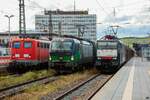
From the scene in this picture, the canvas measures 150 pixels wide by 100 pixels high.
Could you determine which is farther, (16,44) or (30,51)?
(16,44)

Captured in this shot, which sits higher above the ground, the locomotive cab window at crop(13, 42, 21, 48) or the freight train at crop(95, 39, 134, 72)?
the locomotive cab window at crop(13, 42, 21, 48)

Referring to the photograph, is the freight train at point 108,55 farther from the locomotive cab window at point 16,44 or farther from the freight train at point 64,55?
the locomotive cab window at point 16,44

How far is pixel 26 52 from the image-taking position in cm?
3622

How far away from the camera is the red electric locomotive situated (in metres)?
35.7

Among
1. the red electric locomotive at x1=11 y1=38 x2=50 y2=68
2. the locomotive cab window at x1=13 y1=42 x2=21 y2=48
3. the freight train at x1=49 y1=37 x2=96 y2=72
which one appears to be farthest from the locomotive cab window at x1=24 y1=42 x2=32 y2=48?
the freight train at x1=49 y1=37 x2=96 y2=72

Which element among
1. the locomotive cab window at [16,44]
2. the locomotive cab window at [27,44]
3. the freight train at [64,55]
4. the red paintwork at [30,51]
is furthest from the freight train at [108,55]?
the locomotive cab window at [16,44]

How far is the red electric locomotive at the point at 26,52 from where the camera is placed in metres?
35.7

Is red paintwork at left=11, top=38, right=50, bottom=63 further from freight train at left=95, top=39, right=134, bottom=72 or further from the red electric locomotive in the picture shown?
freight train at left=95, top=39, right=134, bottom=72

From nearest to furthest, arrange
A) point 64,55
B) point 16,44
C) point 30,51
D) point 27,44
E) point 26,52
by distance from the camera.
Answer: point 64,55 < point 30,51 < point 26,52 < point 27,44 < point 16,44

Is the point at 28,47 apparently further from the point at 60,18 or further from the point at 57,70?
the point at 60,18

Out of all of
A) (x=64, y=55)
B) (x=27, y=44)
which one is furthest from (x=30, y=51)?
(x=64, y=55)

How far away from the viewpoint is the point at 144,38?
17800 centimetres

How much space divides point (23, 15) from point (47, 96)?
27476mm

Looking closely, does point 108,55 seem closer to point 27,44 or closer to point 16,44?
point 27,44
